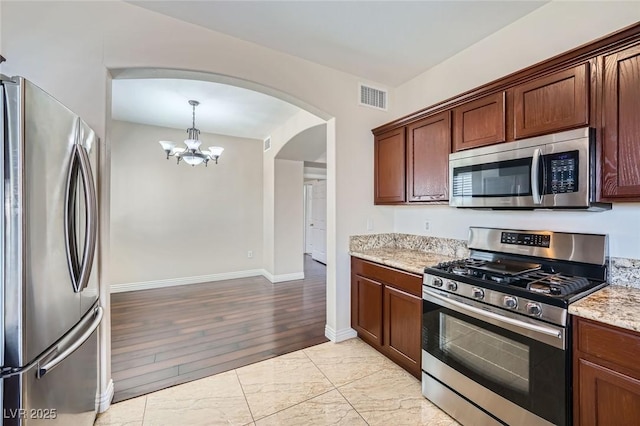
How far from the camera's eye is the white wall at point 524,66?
1756 mm

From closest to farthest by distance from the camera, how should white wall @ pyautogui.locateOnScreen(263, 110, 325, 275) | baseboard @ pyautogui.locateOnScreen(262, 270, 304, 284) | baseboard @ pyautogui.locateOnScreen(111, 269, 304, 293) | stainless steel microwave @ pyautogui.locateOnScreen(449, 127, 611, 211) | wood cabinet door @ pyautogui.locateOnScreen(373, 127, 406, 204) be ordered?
stainless steel microwave @ pyautogui.locateOnScreen(449, 127, 611, 211), wood cabinet door @ pyautogui.locateOnScreen(373, 127, 406, 204), white wall @ pyautogui.locateOnScreen(263, 110, 325, 275), baseboard @ pyautogui.locateOnScreen(111, 269, 304, 293), baseboard @ pyautogui.locateOnScreen(262, 270, 304, 284)

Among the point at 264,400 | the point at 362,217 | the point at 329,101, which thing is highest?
the point at 329,101

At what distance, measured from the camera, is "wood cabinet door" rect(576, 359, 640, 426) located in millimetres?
1207

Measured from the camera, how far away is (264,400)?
210cm

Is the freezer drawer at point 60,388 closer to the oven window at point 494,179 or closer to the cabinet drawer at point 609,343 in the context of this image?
the cabinet drawer at point 609,343

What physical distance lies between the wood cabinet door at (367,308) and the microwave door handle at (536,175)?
1406 millimetres

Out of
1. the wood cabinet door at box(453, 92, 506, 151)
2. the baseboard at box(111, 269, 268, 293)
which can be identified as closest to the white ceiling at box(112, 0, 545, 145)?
the wood cabinet door at box(453, 92, 506, 151)

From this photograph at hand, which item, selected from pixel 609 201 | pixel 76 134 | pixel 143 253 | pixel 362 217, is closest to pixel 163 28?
pixel 76 134

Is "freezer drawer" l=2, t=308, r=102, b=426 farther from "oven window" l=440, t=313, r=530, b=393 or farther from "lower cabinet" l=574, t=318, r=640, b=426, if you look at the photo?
"lower cabinet" l=574, t=318, r=640, b=426

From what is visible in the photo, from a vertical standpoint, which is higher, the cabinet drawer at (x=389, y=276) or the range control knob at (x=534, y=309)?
the range control knob at (x=534, y=309)

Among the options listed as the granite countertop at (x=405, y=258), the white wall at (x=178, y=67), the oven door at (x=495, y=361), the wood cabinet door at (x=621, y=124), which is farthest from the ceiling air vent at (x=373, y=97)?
the oven door at (x=495, y=361)

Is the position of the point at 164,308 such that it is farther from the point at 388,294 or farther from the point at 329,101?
the point at 329,101

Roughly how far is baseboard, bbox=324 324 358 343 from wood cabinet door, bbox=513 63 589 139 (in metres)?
2.40

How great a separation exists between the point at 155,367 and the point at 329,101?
306 cm
